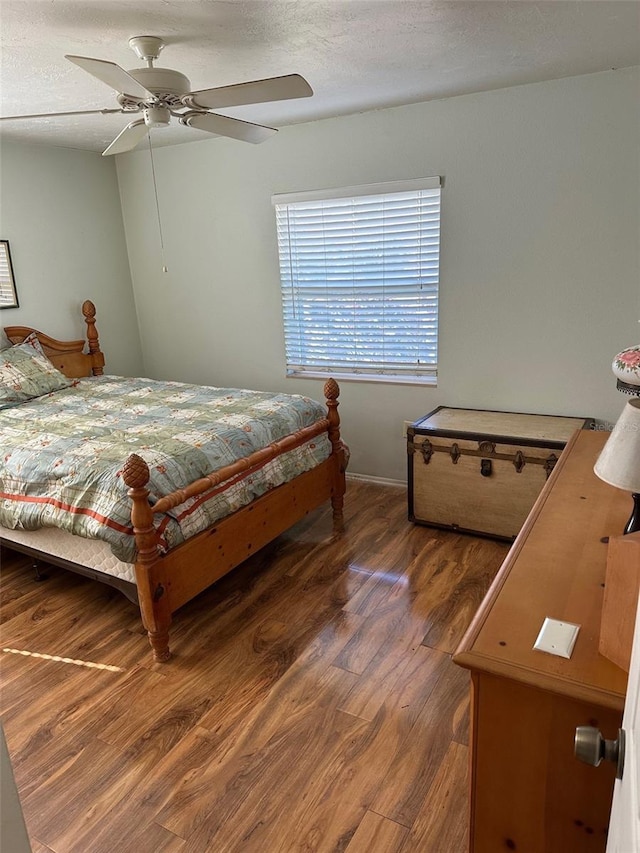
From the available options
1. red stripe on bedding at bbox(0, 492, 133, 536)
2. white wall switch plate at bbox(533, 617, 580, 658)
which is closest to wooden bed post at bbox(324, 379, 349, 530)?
red stripe on bedding at bbox(0, 492, 133, 536)

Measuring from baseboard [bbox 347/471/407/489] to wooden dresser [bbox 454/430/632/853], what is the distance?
2609 mm

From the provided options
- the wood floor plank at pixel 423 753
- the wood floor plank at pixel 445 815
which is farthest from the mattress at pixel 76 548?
the wood floor plank at pixel 445 815

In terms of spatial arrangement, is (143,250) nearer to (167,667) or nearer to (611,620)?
(167,667)

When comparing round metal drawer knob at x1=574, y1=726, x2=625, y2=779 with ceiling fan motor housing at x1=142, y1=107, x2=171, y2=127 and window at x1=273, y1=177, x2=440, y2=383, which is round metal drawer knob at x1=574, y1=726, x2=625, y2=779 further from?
window at x1=273, y1=177, x2=440, y2=383

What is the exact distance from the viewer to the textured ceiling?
6.28 feet

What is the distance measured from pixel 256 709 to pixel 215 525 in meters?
0.78

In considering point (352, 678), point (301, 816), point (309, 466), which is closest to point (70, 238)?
point (309, 466)

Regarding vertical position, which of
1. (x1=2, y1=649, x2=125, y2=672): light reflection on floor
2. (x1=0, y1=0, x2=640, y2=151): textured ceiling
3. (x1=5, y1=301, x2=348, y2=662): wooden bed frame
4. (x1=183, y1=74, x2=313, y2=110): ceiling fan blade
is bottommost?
(x1=2, y1=649, x2=125, y2=672): light reflection on floor

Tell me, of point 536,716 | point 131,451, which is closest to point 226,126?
point 131,451

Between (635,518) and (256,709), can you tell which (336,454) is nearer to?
(256,709)

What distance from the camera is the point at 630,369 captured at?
4.92 feet

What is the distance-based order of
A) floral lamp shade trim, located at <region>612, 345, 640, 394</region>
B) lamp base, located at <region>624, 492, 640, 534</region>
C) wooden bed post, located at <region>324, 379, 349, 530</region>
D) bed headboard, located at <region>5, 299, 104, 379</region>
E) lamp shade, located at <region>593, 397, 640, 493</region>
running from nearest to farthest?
lamp shade, located at <region>593, 397, 640, 493</region>
lamp base, located at <region>624, 492, 640, 534</region>
floral lamp shade trim, located at <region>612, 345, 640, 394</region>
wooden bed post, located at <region>324, 379, 349, 530</region>
bed headboard, located at <region>5, 299, 104, 379</region>

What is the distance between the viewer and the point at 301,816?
1.63 meters

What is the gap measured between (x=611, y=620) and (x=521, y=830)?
48cm
